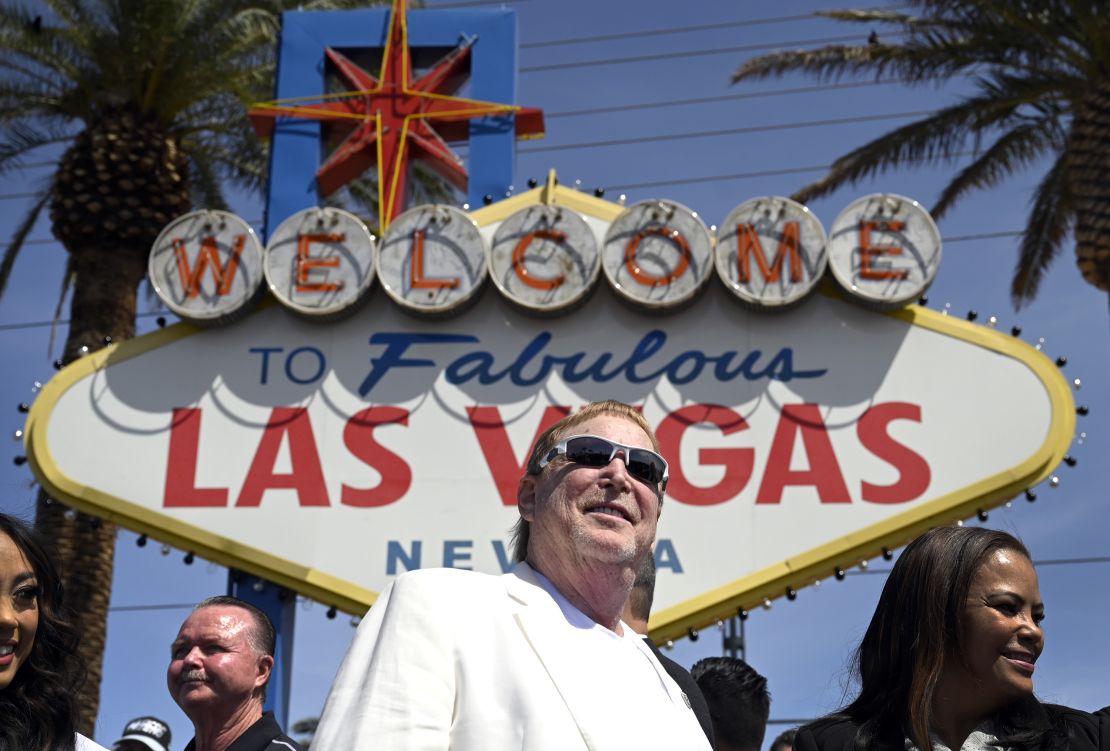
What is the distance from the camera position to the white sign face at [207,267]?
11.5m

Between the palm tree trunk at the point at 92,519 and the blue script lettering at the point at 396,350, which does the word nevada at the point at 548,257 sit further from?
the palm tree trunk at the point at 92,519

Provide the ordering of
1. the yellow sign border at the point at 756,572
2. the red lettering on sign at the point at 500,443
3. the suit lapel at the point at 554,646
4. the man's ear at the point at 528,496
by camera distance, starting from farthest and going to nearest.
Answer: the red lettering on sign at the point at 500,443, the yellow sign border at the point at 756,572, the man's ear at the point at 528,496, the suit lapel at the point at 554,646

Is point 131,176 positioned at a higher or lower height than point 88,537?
higher

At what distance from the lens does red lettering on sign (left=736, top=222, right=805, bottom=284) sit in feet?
36.3

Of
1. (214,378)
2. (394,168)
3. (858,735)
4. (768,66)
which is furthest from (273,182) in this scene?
(858,735)

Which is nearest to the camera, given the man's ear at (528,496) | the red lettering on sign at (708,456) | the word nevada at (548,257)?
the man's ear at (528,496)

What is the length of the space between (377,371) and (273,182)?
244 cm

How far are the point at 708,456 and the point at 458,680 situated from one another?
8.06m

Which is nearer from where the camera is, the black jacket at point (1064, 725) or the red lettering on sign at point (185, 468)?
the black jacket at point (1064, 725)

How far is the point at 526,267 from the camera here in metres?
11.4

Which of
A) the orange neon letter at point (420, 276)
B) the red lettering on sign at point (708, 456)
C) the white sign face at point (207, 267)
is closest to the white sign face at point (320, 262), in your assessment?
the white sign face at point (207, 267)

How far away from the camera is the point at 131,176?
14422 millimetres

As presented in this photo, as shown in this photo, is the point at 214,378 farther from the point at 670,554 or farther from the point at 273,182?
the point at 670,554

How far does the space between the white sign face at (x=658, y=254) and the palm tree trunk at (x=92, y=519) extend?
4597 millimetres
